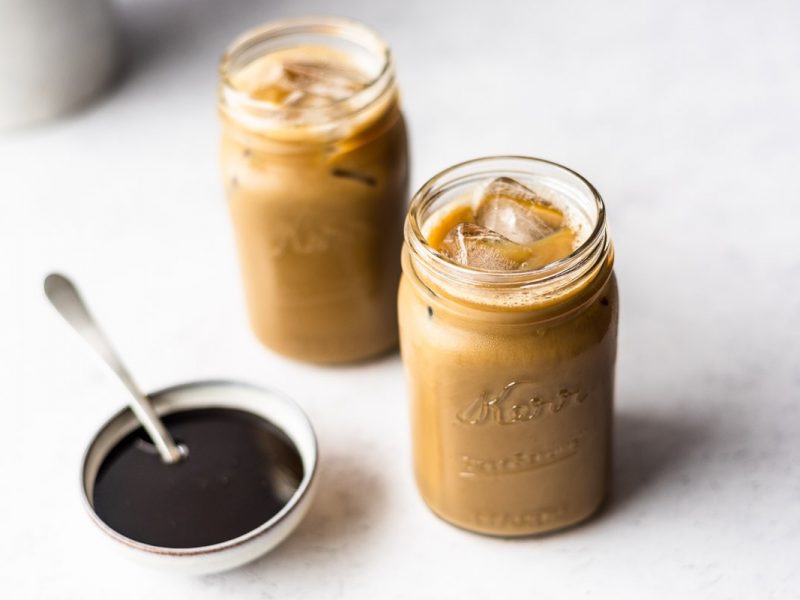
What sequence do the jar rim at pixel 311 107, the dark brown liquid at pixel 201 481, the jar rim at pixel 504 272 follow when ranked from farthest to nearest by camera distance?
the jar rim at pixel 311 107 → the dark brown liquid at pixel 201 481 → the jar rim at pixel 504 272

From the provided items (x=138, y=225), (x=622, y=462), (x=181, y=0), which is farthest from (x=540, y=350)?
(x=181, y=0)

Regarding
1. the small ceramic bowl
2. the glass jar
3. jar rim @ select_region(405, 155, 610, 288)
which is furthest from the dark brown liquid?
jar rim @ select_region(405, 155, 610, 288)

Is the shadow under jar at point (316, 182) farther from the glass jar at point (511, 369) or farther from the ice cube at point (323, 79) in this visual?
the glass jar at point (511, 369)

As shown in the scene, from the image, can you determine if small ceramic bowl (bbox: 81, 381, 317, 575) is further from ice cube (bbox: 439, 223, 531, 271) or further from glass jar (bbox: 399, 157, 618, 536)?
ice cube (bbox: 439, 223, 531, 271)

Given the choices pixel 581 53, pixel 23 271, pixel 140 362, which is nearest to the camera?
pixel 140 362

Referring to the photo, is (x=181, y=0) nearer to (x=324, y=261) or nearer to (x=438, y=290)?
(x=324, y=261)

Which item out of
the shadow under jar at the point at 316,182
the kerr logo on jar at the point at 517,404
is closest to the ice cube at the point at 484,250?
the kerr logo on jar at the point at 517,404
